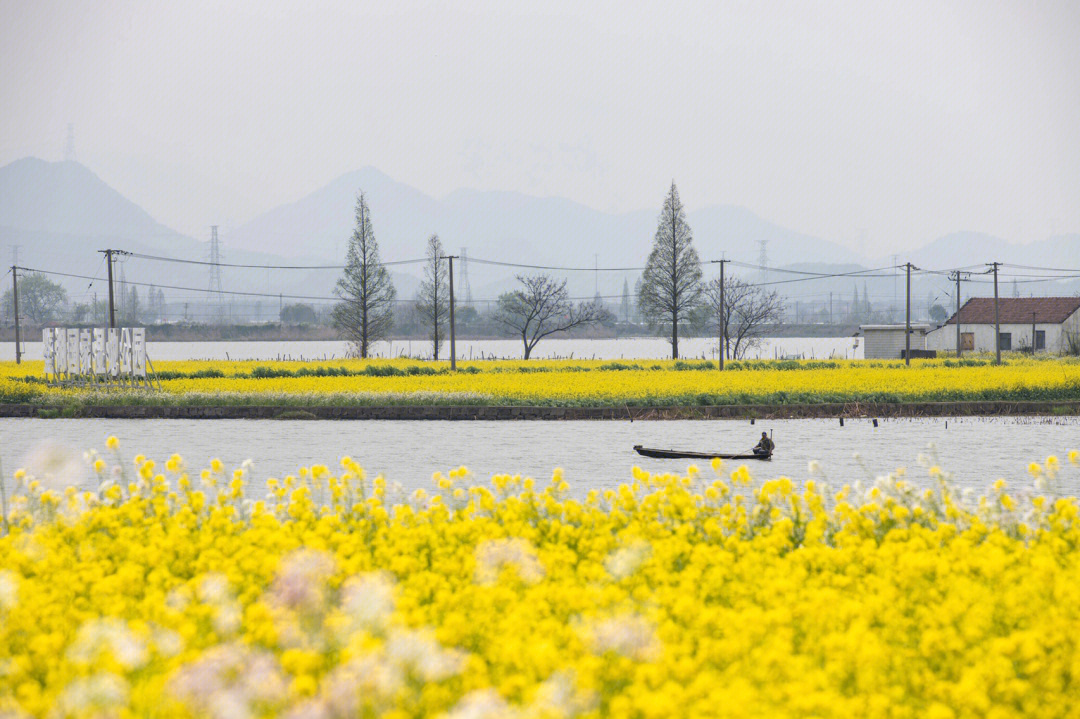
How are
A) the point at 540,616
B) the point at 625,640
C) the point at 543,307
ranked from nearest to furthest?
the point at 625,640 → the point at 540,616 → the point at 543,307

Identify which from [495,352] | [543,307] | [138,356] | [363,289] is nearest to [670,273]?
[543,307]

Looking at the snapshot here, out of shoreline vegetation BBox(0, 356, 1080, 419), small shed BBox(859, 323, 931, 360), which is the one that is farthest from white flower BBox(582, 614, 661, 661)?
small shed BBox(859, 323, 931, 360)

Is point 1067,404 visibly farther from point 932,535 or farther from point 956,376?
point 932,535

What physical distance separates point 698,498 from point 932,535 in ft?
6.72

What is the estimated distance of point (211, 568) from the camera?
591 centimetres

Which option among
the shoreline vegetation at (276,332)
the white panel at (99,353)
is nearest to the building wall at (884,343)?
the white panel at (99,353)

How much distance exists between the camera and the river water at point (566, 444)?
14.2 metres

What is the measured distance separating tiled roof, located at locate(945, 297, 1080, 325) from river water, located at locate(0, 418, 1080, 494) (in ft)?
177

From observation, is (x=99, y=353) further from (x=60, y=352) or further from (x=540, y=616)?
(x=540, y=616)

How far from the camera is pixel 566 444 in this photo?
17828 millimetres

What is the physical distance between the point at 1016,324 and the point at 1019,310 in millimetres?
1679

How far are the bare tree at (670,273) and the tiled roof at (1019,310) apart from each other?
63.7 feet

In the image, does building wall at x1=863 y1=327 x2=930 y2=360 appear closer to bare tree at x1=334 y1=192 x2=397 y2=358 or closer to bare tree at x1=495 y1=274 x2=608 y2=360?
bare tree at x1=495 y1=274 x2=608 y2=360

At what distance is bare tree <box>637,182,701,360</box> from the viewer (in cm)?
6788
